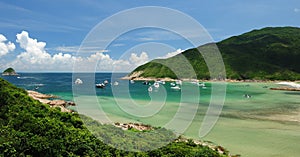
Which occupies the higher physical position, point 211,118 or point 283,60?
point 283,60

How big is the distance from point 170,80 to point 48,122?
305 ft

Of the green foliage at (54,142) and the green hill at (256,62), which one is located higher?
the green hill at (256,62)

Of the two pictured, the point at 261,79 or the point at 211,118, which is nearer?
the point at 211,118

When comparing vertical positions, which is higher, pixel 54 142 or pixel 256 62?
pixel 256 62

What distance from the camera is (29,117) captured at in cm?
1182

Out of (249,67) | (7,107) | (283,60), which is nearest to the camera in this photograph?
(7,107)

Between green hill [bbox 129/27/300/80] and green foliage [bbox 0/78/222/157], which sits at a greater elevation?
green hill [bbox 129/27/300/80]

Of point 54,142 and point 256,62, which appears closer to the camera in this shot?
point 54,142

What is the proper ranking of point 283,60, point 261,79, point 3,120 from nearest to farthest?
point 3,120 < point 261,79 < point 283,60

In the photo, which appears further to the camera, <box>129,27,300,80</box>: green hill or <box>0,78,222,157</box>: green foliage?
<box>129,27,300,80</box>: green hill

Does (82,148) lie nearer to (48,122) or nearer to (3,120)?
(48,122)

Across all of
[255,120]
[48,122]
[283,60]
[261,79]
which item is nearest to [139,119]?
[255,120]

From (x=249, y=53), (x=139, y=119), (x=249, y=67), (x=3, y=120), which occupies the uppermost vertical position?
(x=249, y=53)

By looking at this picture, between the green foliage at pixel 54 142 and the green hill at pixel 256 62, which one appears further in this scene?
the green hill at pixel 256 62
